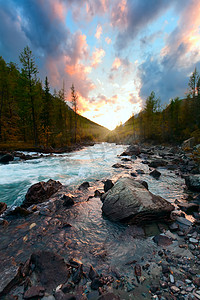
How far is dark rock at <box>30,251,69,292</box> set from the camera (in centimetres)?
239

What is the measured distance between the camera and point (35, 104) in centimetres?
2677

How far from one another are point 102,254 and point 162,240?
1.86 meters

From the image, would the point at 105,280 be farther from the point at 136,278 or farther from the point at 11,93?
the point at 11,93

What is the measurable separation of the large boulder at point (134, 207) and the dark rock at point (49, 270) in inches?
92.2

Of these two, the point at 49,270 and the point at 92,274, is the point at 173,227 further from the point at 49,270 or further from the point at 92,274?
the point at 49,270

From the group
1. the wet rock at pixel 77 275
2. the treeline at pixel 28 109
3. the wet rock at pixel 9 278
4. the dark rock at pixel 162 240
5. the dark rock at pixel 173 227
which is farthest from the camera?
the treeline at pixel 28 109

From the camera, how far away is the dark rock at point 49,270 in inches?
94.1

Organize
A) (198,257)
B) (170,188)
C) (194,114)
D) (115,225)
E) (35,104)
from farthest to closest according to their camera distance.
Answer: (194,114) → (35,104) → (170,188) → (115,225) → (198,257)

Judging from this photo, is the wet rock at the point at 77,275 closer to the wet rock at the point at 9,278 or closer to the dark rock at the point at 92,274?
the dark rock at the point at 92,274

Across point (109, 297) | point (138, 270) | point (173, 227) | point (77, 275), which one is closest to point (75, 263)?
point (77, 275)

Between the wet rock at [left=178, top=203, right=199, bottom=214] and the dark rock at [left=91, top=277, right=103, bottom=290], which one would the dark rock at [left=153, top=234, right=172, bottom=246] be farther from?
the wet rock at [left=178, top=203, right=199, bottom=214]

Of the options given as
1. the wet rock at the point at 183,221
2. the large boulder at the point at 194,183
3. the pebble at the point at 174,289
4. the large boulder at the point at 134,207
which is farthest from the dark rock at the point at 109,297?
the large boulder at the point at 194,183

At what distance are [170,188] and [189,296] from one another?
6.53 meters

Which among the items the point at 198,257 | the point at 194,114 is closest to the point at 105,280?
the point at 198,257
